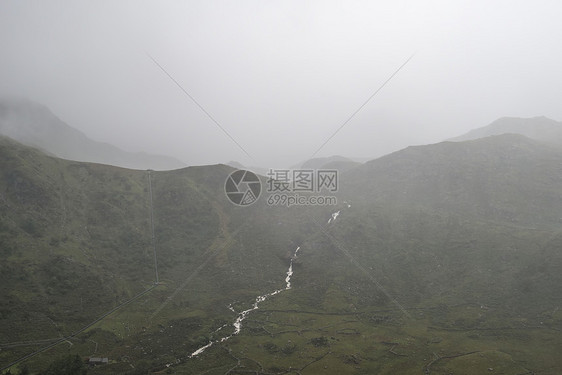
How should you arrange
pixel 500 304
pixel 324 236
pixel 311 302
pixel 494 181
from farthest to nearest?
1. pixel 494 181
2. pixel 324 236
3. pixel 311 302
4. pixel 500 304

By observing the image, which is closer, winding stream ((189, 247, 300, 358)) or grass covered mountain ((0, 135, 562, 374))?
grass covered mountain ((0, 135, 562, 374))

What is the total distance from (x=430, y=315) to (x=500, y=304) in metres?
22.2

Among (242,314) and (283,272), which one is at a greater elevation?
(283,272)

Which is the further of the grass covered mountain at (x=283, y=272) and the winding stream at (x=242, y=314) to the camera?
the winding stream at (x=242, y=314)

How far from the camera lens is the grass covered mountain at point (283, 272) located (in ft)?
267

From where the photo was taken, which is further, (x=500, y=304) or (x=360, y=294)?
(x=360, y=294)

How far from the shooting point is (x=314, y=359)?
8112 centimetres

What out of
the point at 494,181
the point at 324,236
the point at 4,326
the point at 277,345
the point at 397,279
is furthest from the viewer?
the point at 494,181

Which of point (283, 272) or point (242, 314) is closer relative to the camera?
point (242, 314)

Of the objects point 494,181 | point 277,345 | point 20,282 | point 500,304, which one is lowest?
point 277,345

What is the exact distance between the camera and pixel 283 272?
143m

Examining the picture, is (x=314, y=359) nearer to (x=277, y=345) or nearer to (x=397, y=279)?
(x=277, y=345)

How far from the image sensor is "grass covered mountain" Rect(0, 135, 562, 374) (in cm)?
8125

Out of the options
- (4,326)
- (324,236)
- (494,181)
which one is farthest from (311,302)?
(494,181)
